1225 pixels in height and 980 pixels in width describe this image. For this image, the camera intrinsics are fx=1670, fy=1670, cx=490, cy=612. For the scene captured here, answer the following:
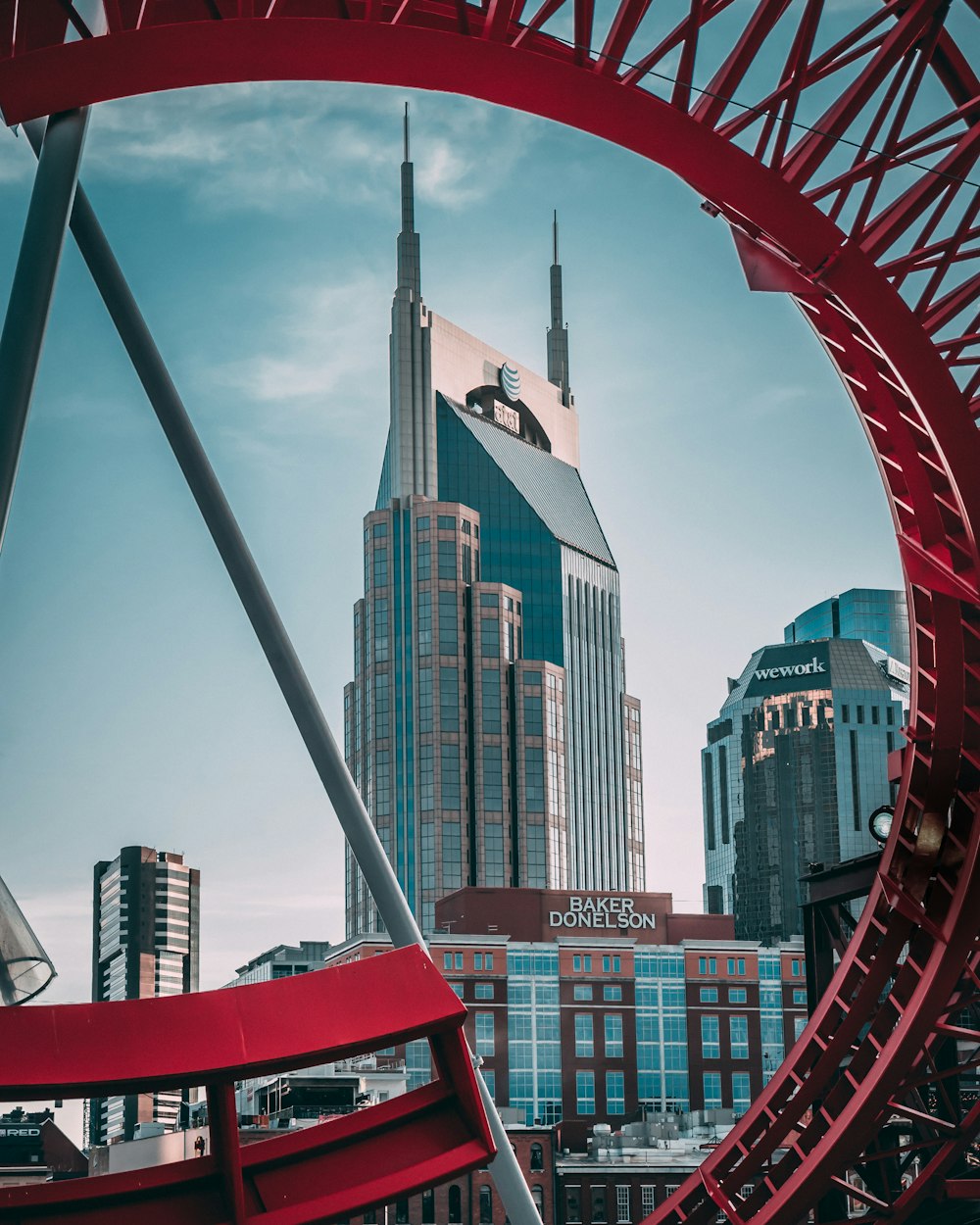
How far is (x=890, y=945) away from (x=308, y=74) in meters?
16.1

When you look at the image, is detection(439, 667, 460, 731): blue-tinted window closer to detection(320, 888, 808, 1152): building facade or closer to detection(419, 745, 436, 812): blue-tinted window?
detection(419, 745, 436, 812): blue-tinted window

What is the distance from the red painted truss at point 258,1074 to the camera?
12305 millimetres

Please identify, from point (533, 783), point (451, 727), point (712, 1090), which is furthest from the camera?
point (533, 783)

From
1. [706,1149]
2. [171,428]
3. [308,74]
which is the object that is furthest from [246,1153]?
[706,1149]

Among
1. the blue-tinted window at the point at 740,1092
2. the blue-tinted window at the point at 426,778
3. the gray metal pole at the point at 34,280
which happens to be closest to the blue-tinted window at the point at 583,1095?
the blue-tinted window at the point at 740,1092

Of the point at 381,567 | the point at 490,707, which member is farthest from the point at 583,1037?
the point at 381,567

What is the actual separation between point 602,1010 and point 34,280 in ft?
403

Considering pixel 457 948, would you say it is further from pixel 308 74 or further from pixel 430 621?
pixel 308 74

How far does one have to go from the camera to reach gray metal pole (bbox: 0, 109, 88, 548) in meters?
14.2

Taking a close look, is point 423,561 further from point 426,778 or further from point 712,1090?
point 712,1090

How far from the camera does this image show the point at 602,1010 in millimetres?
132375

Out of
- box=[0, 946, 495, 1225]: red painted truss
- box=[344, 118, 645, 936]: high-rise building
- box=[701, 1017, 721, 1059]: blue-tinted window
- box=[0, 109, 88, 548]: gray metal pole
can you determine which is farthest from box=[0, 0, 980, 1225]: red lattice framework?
box=[344, 118, 645, 936]: high-rise building

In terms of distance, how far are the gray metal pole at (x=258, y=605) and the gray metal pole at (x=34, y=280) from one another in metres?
1.10

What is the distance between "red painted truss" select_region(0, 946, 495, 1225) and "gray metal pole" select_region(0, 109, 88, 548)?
411 centimetres
